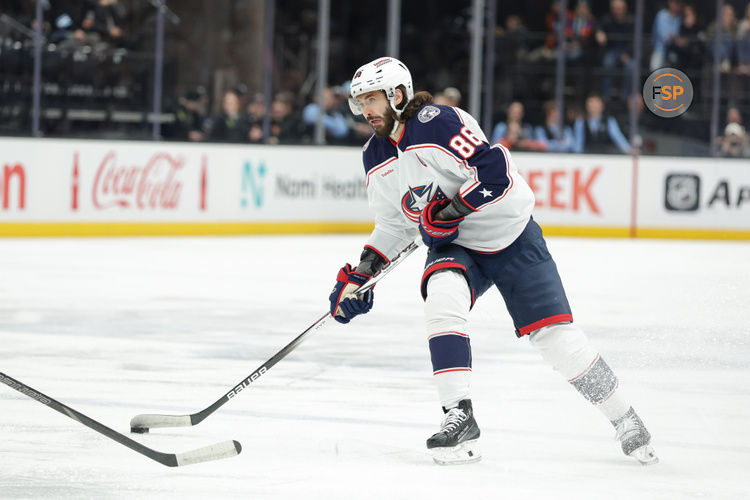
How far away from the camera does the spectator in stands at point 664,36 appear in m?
11.6

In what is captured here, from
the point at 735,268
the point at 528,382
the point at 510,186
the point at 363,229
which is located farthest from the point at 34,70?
the point at 510,186

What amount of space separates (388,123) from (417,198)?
20 cm

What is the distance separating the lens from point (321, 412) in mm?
3604

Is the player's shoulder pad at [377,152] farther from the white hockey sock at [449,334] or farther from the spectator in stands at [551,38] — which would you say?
the spectator in stands at [551,38]

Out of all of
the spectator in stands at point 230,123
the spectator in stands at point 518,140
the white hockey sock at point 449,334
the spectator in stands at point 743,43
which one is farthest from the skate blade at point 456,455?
the spectator in stands at point 743,43

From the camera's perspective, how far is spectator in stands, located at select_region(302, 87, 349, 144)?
11328 mm

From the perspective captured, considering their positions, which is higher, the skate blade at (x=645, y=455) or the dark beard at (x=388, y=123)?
the dark beard at (x=388, y=123)

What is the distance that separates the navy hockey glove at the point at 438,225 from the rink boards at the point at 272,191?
6806mm

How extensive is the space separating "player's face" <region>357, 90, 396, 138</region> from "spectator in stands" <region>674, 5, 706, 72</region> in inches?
355

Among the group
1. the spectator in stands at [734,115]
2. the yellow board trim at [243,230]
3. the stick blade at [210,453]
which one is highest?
the spectator in stands at [734,115]

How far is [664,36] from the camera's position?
11.6 meters

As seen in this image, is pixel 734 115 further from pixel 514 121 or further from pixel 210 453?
pixel 210 453

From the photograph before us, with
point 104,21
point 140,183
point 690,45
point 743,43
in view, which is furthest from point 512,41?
point 140,183

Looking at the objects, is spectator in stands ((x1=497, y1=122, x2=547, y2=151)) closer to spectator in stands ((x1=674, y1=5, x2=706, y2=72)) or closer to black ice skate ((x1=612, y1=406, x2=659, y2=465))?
spectator in stands ((x1=674, y1=5, x2=706, y2=72))
